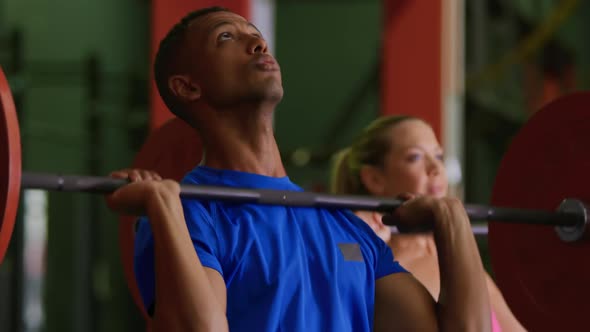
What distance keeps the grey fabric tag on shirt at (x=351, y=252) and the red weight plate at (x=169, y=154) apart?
413 mm

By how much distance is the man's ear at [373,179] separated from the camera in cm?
192

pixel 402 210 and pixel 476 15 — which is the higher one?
pixel 476 15

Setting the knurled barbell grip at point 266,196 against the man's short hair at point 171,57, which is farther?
the man's short hair at point 171,57

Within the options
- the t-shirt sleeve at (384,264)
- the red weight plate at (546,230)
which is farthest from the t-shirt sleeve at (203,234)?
the red weight plate at (546,230)

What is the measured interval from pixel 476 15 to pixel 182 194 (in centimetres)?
619

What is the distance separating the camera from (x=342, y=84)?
7.40m

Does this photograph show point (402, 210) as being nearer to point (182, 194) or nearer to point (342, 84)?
point (182, 194)

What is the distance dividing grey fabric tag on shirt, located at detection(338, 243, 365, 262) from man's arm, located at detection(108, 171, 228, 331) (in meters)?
0.20

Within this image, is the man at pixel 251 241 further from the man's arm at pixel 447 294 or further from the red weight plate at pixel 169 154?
the red weight plate at pixel 169 154

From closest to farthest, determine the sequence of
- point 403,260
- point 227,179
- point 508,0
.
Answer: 1. point 227,179
2. point 403,260
3. point 508,0

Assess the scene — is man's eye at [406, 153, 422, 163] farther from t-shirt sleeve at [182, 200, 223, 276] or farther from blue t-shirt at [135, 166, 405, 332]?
t-shirt sleeve at [182, 200, 223, 276]

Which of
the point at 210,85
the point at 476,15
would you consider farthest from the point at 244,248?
the point at 476,15

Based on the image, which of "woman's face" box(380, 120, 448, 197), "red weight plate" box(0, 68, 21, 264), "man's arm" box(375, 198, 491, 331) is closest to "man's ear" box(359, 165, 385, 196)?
"woman's face" box(380, 120, 448, 197)

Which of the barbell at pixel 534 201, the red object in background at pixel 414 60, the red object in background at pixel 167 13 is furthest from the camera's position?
the red object in background at pixel 414 60
